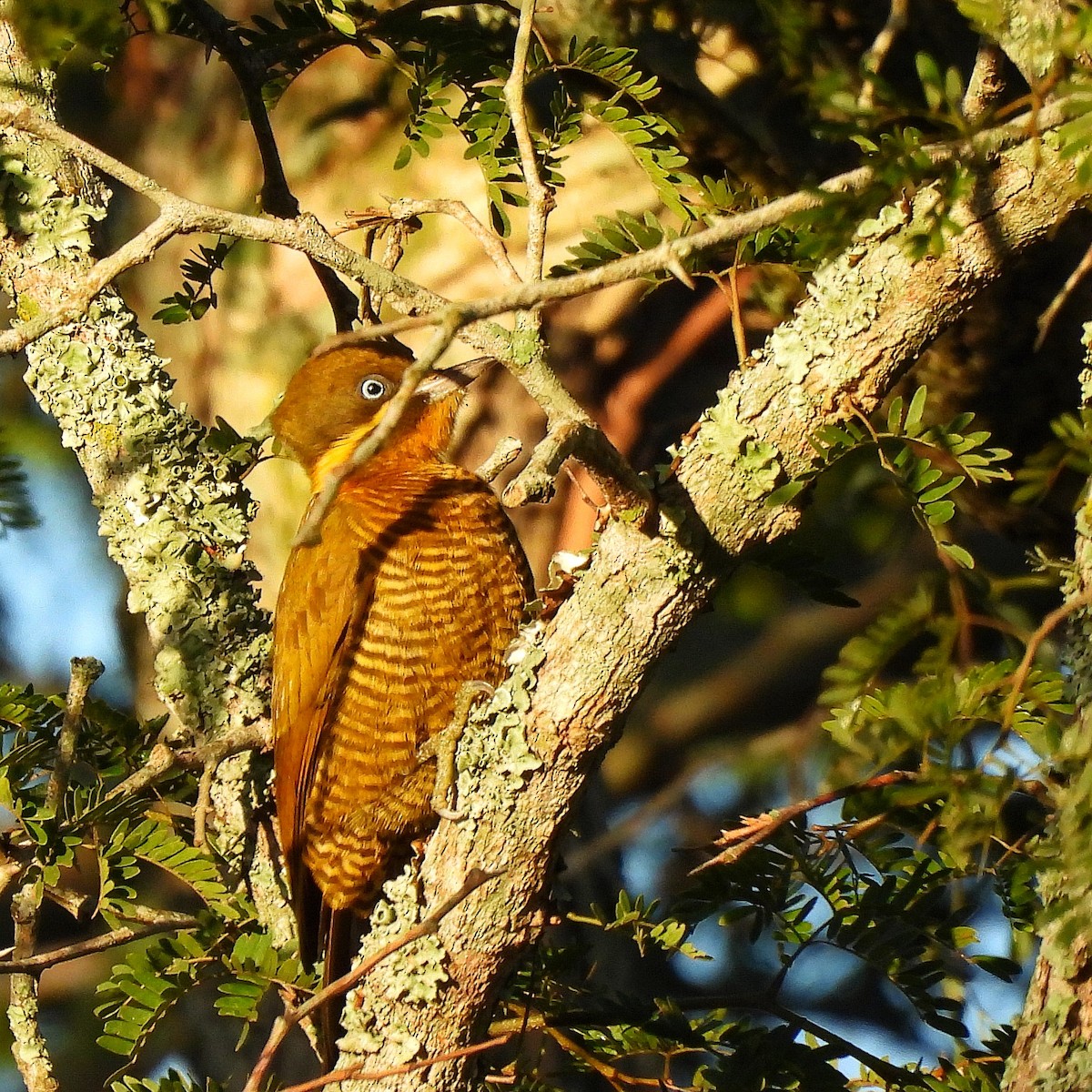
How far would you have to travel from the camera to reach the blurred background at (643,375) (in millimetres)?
3805

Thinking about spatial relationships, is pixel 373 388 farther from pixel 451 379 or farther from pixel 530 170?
pixel 530 170

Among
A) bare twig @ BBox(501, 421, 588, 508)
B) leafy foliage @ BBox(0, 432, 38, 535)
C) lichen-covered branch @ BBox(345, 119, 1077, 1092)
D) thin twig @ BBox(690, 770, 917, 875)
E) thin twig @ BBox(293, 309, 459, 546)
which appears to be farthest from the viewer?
→ leafy foliage @ BBox(0, 432, 38, 535)

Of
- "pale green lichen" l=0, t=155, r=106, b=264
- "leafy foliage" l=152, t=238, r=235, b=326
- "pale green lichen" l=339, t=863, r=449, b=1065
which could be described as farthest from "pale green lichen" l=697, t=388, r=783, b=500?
"pale green lichen" l=0, t=155, r=106, b=264

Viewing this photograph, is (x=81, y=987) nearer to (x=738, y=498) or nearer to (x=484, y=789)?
(x=484, y=789)

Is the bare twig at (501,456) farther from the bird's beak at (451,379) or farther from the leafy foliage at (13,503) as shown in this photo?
the leafy foliage at (13,503)

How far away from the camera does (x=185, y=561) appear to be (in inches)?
113

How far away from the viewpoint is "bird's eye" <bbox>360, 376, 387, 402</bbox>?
12.0 ft

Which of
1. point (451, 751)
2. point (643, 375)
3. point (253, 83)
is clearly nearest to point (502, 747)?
point (451, 751)

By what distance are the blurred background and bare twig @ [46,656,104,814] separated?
5.88 feet

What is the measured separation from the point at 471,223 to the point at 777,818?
3.52ft

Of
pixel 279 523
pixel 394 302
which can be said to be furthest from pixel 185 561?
pixel 279 523

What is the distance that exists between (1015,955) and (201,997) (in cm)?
393

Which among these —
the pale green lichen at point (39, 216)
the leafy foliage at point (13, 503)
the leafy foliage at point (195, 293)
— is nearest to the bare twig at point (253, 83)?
the leafy foliage at point (195, 293)

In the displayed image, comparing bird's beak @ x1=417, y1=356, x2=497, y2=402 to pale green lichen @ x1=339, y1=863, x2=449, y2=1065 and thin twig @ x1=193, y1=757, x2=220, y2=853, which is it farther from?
pale green lichen @ x1=339, y1=863, x2=449, y2=1065
